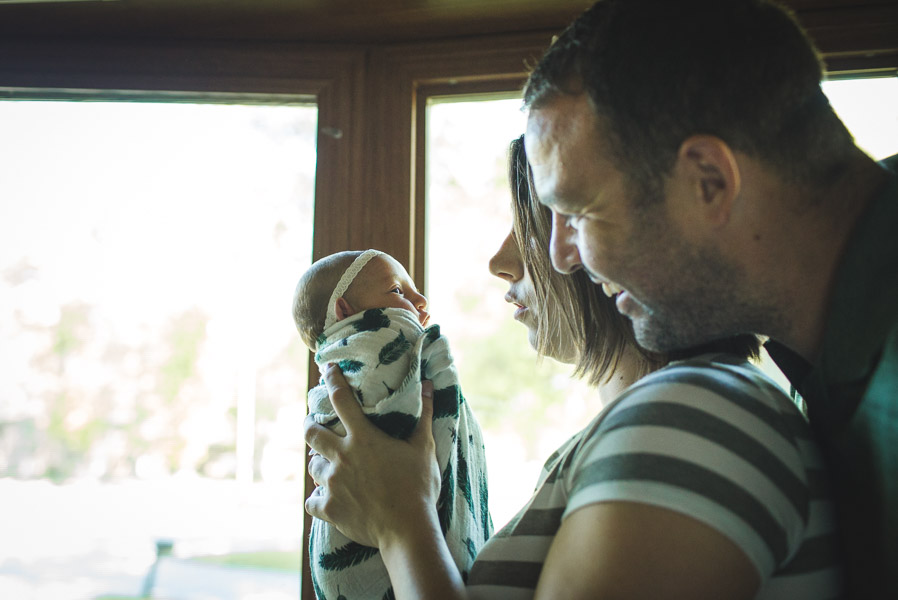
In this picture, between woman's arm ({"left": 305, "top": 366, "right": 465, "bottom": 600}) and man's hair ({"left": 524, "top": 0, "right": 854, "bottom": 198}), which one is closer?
man's hair ({"left": 524, "top": 0, "right": 854, "bottom": 198})

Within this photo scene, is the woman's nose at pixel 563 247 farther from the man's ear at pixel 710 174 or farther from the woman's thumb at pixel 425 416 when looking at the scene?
the woman's thumb at pixel 425 416

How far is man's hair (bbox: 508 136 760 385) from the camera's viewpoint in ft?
4.13

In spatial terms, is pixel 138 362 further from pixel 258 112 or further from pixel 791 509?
pixel 791 509

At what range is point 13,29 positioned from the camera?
1.76m

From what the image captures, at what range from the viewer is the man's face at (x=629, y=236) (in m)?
0.89

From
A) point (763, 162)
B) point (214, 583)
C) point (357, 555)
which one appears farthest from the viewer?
point (214, 583)

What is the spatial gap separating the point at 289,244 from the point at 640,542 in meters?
1.30

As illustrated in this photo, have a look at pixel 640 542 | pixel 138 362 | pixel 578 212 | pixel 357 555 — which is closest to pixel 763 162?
pixel 578 212

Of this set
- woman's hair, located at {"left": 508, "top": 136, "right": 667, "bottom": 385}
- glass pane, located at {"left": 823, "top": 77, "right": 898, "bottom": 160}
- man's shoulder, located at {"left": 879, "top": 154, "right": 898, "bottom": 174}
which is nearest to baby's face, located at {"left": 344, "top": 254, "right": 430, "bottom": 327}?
woman's hair, located at {"left": 508, "top": 136, "right": 667, "bottom": 385}

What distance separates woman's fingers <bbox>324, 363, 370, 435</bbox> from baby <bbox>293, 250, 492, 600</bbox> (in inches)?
0.6

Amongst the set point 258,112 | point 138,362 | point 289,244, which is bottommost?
point 138,362

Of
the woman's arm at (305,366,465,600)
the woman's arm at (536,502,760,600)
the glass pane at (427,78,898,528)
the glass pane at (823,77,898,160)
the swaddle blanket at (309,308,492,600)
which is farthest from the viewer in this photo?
the glass pane at (427,78,898,528)

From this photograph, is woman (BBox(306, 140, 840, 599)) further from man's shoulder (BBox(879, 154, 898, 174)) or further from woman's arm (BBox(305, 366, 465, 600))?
man's shoulder (BBox(879, 154, 898, 174))

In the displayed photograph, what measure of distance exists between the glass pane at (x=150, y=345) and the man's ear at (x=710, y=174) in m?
1.13
